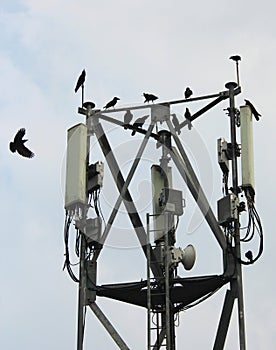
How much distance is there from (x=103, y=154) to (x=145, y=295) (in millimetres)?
3616

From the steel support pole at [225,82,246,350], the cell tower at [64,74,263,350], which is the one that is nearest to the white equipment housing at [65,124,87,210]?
the cell tower at [64,74,263,350]

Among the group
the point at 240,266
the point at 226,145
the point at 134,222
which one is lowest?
the point at 240,266

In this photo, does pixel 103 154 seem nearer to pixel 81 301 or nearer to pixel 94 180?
pixel 94 180

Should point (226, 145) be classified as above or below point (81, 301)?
above

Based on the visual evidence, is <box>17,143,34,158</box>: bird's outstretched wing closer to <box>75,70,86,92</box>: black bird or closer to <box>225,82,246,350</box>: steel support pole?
<box>75,70,86,92</box>: black bird

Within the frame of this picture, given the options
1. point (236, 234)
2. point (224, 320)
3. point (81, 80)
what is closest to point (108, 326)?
point (224, 320)

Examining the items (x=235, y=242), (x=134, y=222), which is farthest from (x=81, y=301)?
(x=235, y=242)

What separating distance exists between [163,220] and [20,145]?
4298mm

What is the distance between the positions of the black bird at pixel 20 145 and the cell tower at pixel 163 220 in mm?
1453

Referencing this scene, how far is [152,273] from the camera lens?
21938 mm

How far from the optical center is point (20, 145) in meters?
23.9

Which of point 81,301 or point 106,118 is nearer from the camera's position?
point 81,301

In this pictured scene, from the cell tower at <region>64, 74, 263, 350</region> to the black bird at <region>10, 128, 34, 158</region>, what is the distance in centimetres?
145

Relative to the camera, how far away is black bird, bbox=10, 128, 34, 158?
78.1ft
